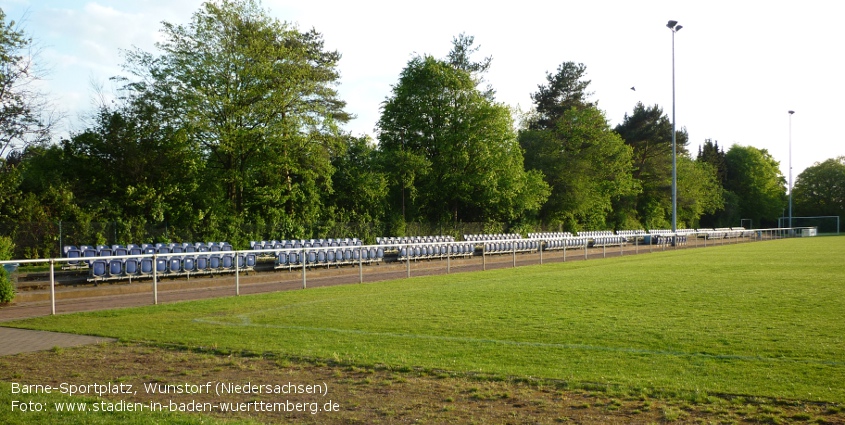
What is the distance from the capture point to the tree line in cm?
2886

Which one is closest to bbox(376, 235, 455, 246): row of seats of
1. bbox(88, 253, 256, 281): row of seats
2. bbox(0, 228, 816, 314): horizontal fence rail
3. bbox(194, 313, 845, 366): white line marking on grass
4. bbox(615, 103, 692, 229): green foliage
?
bbox(0, 228, 816, 314): horizontal fence rail

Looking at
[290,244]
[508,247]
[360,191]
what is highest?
[360,191]

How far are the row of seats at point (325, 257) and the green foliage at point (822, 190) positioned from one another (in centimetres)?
9399

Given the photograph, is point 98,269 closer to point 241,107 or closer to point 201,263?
point 201,263

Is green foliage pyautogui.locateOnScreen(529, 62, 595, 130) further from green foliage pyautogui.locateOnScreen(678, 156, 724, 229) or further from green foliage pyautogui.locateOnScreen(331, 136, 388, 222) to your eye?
green foliage pyautogui.locateOnScreen(331, 136, 388, 222)

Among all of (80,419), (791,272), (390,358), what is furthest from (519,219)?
(80,419)

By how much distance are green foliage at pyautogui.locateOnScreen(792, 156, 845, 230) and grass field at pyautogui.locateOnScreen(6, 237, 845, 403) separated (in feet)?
316

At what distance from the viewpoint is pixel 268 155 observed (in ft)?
106

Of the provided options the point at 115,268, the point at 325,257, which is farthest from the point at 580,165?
the point at 115,268

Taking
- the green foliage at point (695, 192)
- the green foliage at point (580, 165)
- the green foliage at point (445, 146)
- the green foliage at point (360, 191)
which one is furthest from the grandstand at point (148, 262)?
the green foliage at point (695, 192)

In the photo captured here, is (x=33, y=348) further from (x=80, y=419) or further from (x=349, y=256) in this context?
(x=349, y=256)

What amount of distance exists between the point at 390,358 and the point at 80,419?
3518 millimetres

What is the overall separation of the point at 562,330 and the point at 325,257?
16.1 meters

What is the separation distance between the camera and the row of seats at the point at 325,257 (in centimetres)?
2302
